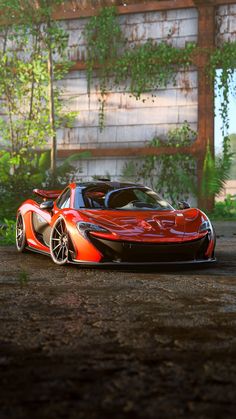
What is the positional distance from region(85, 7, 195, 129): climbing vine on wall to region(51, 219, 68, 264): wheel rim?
372 inches

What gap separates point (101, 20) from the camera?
16.9 metres

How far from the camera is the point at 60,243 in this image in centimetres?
762

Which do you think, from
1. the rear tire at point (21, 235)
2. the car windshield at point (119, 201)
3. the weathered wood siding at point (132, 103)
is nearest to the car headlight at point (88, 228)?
the car windshield at point (119, 201)

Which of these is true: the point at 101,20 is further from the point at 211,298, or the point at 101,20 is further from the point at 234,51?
the point at 211,298

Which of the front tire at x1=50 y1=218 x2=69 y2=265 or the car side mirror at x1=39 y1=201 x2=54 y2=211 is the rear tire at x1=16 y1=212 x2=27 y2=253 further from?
the front tire at x1=50 y1=218 x2=69 y2=265

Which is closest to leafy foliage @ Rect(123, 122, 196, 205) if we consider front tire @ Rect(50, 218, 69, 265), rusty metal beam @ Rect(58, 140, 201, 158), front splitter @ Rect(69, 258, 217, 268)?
rusty metal beam @ Rect(58, 140, 201, 158)

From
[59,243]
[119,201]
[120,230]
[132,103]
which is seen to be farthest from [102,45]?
[120,230]

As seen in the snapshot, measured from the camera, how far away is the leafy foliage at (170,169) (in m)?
16.2

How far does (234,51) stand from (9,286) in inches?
458

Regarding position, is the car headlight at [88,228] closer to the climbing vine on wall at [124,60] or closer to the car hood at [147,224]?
the car hood at [147,224]

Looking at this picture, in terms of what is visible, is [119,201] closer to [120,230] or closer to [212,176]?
[120,230]

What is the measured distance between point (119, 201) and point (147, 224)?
0.98 m

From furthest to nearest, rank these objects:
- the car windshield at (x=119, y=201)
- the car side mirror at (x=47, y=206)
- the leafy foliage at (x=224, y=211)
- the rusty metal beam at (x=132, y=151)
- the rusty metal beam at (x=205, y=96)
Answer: the rusty metal beam at (x=132, y=151)
the rusty metal beam at (x=205, y=96)
the leafy foliage at (x=224, y=211)
the car side mirror at (x=47, y=206)
the car windshield at (x=119, y=201)

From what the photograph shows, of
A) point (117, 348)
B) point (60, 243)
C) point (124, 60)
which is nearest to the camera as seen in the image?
point (117, 348)
